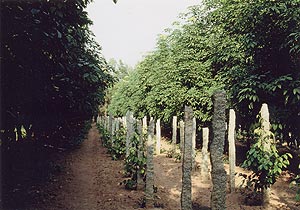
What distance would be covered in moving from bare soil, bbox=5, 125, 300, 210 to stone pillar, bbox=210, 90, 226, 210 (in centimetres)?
314

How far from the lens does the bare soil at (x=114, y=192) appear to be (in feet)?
26.7

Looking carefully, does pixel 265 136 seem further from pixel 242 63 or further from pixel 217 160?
pixel 242 63

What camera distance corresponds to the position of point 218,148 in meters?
5.16

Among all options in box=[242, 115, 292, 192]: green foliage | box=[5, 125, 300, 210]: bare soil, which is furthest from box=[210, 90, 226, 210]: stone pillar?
box=[5, 125, 300, 210]: bare soil

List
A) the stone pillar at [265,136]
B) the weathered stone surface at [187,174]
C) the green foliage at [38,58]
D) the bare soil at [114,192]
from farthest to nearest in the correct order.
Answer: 1. the bare soil at [114,192]
2. the stone pillar at [265,136]
3. the weathered stone surface at [187,174]
4. the green foliage at [38,58]

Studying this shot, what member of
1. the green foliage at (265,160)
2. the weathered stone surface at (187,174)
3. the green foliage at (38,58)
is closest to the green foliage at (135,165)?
the green foliage at (38,58)

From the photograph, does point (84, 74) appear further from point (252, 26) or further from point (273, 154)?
point (252, 26)

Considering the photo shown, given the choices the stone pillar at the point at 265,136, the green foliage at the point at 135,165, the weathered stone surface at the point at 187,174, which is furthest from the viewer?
the green foliage at the point at 135,165

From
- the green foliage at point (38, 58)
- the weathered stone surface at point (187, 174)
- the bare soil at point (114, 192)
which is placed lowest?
the bare soil at point (114, 192)

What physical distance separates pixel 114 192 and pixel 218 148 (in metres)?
5.24

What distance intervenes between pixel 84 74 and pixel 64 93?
1.25 metres

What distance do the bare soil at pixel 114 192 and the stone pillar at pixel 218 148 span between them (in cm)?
314

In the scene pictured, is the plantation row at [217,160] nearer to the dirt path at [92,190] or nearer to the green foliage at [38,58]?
the dirt path at [92,190]

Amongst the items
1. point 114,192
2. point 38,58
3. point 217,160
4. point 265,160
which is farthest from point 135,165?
point 38,58
